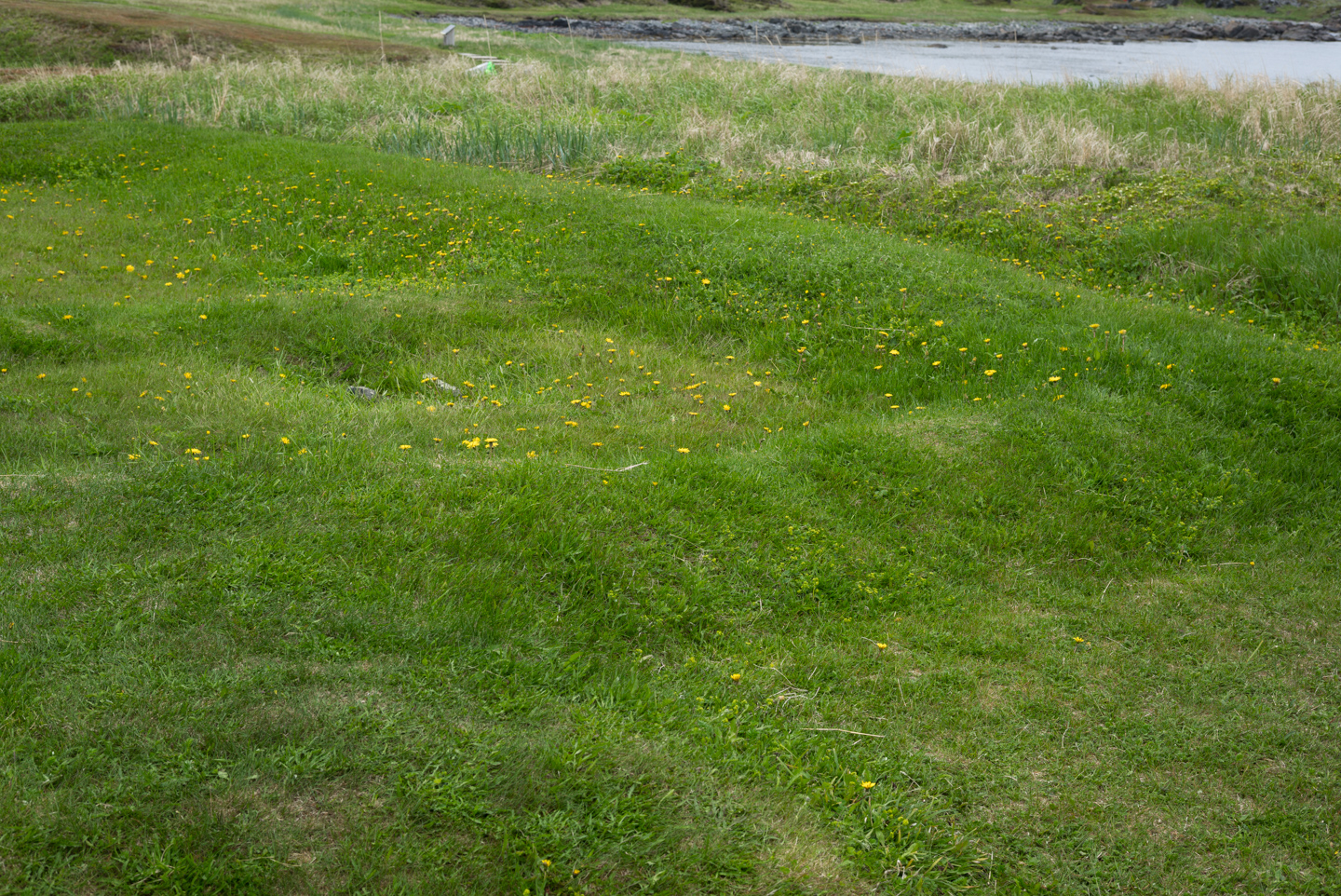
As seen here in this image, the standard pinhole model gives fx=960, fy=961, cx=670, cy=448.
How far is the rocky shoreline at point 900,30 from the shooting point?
47.6 metres

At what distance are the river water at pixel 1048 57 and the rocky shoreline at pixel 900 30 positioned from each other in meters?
2.69

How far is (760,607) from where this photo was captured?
491cm

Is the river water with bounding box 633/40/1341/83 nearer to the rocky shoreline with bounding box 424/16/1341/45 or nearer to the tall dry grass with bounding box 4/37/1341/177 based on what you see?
the rocky shoreline with bounding box 424/16/1341/45

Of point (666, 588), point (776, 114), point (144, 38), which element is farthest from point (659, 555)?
point (144, 38)

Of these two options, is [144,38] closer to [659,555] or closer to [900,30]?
[659,555]

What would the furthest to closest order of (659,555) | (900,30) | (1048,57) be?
1. (900,30)
2. (1048,57)
3. (659,555)

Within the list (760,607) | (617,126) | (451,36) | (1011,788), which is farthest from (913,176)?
(451,36)

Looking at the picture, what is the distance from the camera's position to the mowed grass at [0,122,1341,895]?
132 inches

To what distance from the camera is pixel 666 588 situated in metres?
4.86

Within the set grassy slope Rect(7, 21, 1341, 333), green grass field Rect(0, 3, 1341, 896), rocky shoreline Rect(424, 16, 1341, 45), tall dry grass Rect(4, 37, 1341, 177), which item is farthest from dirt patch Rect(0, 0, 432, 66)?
rocky shoreline Rect(424, 16, 1341, 45)

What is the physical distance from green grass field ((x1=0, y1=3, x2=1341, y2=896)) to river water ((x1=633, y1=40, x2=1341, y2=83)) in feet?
70.7

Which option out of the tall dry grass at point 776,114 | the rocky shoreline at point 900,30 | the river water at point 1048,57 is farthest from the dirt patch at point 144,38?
the rocky shoreline at point 900,30

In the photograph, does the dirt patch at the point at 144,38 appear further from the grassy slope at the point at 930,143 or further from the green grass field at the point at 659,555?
the green grass field at the point at 659,555

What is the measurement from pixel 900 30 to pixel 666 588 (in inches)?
2309
